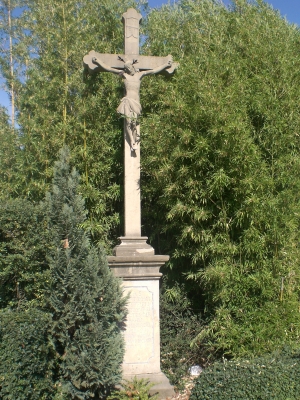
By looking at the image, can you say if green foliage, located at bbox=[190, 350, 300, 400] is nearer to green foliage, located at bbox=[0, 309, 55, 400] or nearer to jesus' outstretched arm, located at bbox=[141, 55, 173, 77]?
green foliage, located at bbox=[0, 309, 55, 400]

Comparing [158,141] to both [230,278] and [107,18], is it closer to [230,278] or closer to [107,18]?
[230,278]

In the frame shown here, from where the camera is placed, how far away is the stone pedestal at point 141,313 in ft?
15.1

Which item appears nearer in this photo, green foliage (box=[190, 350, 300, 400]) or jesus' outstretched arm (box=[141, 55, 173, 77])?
green foliage (box=[190, 350, 300, 400])

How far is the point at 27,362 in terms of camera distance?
383cm

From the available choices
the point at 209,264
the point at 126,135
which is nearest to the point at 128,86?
the point at 126,135

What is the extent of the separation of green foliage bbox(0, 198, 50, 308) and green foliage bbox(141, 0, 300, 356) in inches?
61.3

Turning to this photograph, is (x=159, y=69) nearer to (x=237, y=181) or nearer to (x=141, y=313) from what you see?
(x=237, y=181)

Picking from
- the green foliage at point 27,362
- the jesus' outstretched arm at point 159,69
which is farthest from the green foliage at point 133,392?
the jesus' outstretched arm at point 159,69

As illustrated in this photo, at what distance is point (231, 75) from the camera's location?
5363mm

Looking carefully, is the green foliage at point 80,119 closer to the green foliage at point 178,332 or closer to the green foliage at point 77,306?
the green foliage at point 178,332

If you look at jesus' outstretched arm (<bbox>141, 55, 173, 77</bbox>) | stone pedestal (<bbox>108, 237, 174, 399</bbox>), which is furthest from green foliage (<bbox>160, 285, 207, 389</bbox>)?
jesus' outstretched arm (<bbox>141, 55, 173, 77</bbox>)

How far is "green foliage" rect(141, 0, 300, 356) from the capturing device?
193 inches

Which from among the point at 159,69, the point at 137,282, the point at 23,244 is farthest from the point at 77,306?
the point at 159,69

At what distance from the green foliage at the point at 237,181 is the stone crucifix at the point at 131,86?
1.14ft
